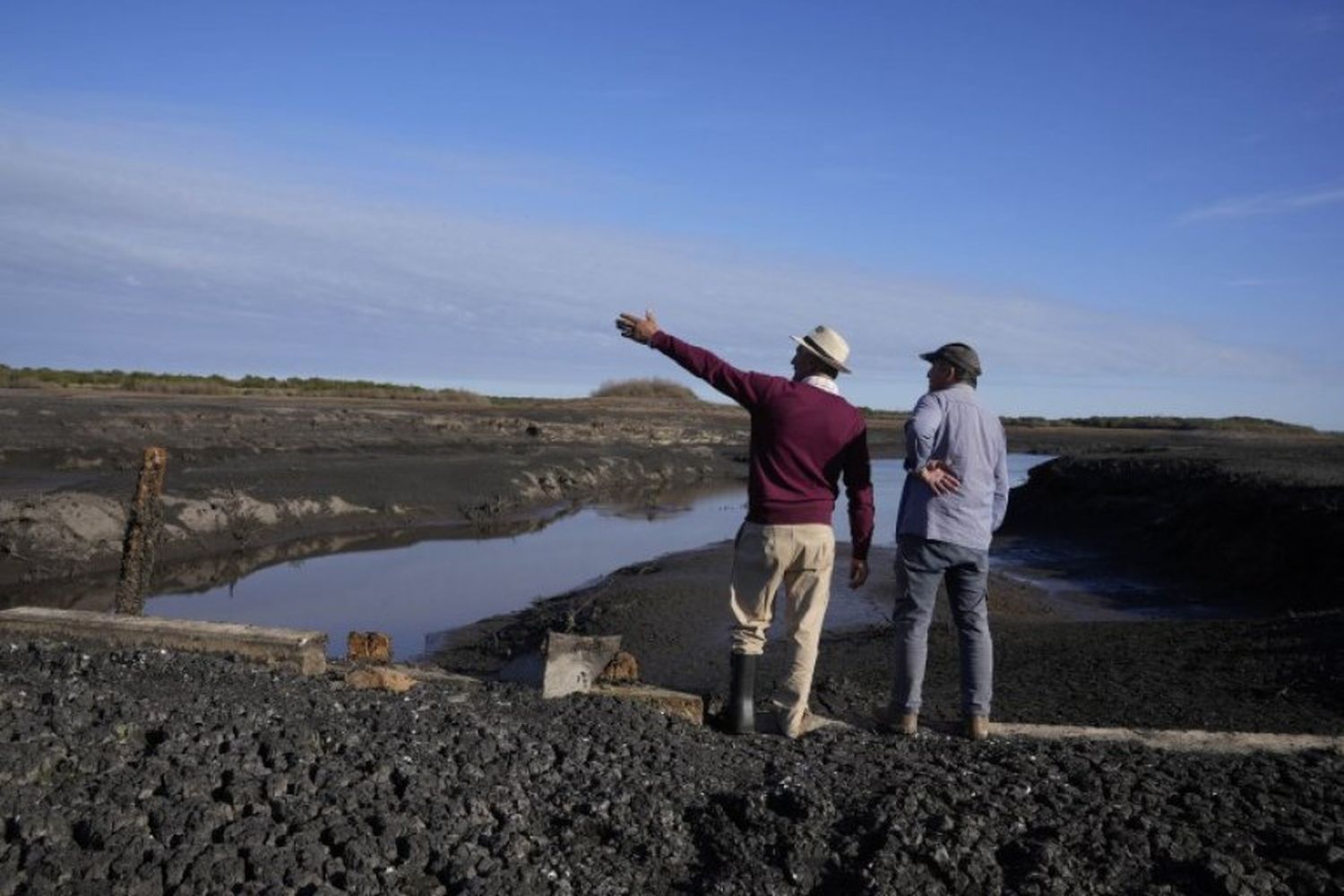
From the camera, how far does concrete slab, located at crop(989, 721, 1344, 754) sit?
6225mm

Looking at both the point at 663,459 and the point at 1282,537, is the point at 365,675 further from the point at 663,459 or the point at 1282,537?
the point at 663,459

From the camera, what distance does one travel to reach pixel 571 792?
5051 millimetres

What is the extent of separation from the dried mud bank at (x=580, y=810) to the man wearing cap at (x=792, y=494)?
61 cm

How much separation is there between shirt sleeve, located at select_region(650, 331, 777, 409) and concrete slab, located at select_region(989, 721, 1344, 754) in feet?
7.91

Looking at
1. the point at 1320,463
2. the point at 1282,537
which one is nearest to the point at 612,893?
the point at 1282,537

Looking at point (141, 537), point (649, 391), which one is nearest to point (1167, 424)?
point (649, 391)

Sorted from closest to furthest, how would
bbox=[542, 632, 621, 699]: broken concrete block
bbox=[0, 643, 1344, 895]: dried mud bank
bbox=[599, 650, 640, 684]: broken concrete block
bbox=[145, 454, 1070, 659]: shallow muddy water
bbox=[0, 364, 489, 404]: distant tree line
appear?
bbox=[0, 643, 1344, 895]: dried mud bank → bbox=[542, 632, 621, 699]: broken concrete block → bbox=[599, 650, 640, 684]: broken concrete block → bbox=[145, 454, 1070, 659]: shallow muddy water → bbox=[0, 364, 489, 404]: distant tree line

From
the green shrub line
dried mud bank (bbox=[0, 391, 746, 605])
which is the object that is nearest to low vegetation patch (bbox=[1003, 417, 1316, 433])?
the green shrub line

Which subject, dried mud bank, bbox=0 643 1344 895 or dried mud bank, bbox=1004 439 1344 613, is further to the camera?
dried mud bank, bbox=1004 439 1344 613

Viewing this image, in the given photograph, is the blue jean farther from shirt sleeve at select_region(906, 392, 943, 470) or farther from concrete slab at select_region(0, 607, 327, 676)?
concrete slab at select_region(0, 607, 327, 676)

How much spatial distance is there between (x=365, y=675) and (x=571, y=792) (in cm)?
227

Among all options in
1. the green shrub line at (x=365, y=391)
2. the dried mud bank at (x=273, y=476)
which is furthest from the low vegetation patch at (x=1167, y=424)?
the dried mud bank at (x=273, y=476)

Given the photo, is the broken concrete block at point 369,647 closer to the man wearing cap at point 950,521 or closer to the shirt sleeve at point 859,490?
the shirt sleeve at point 859,490

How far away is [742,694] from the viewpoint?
20.9 feet
